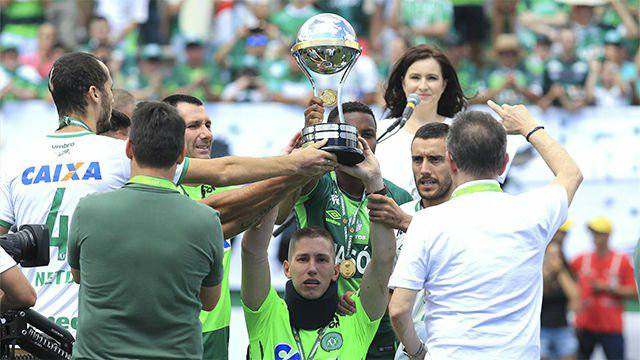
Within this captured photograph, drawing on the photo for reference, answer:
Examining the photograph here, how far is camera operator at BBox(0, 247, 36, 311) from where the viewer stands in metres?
5.18

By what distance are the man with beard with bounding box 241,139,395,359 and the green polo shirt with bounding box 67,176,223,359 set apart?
1.46 meters

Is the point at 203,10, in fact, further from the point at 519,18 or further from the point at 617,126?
the point at 617,126

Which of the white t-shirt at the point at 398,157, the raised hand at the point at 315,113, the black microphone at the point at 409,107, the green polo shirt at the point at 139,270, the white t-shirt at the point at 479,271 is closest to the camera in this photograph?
the green polo shirt at the point at 139,270

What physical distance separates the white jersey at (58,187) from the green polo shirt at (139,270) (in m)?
0.93

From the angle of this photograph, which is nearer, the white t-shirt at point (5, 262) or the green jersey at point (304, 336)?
the white t-shirt at point (5, 262)

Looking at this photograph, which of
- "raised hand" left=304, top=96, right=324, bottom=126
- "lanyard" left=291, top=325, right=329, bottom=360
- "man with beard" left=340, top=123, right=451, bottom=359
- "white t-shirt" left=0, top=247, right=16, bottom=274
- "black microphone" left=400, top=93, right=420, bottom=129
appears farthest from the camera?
"black microphone" left=400, top=93, right=420, bottom=129

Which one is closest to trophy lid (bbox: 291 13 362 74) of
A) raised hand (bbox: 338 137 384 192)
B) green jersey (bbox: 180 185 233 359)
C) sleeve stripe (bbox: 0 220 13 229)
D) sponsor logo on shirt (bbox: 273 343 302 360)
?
raised hand (bbox: 338 137 384 192)

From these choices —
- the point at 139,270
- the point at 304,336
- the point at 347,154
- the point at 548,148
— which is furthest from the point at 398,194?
the point at 139,270

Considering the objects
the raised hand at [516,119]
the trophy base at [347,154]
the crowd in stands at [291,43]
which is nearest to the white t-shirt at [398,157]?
the trophy base at [347,154]

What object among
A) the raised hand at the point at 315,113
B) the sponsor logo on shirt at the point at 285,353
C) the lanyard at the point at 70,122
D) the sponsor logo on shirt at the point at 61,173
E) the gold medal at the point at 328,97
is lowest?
the sponsor logo on shirt at the point at 285,353

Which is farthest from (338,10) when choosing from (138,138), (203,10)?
(138,138)

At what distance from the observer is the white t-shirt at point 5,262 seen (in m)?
5.17

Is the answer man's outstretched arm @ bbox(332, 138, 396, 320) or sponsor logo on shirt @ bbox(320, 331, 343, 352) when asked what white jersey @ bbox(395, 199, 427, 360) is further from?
sponsor logo on shirt @ bbox(320, 331, 343, 352)

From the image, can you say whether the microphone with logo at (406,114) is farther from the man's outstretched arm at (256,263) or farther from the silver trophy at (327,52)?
the man's outstretched arm at (256,263)
